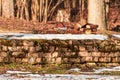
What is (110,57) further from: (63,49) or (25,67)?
(25,67)

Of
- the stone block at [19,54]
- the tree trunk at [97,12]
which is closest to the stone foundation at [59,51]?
the stone block at [19,54]

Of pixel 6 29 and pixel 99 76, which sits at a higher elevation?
pixel 6 29

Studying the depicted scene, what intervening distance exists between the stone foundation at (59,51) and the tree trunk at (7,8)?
6888 millimetres

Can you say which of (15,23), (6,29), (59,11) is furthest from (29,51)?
(59,11)

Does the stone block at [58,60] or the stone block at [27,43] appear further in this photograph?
the stone block at [58,60]

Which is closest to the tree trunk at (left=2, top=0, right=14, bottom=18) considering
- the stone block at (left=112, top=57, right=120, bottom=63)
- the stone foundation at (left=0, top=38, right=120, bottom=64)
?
the stone foundation at (left=0, top=38, right=120, bottom=64)

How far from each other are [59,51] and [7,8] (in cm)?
726

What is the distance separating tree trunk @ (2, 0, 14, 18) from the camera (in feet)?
58.1

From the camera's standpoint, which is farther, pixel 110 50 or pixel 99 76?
pixel 110 50

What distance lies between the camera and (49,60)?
10961 mm

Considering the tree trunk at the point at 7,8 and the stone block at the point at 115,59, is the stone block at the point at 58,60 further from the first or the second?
the tree trunk at the point at 7,8

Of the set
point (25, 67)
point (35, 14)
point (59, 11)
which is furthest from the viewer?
point (59, 11)

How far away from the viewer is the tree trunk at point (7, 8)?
58.1 feet

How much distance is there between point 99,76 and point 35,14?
11.2 meters
